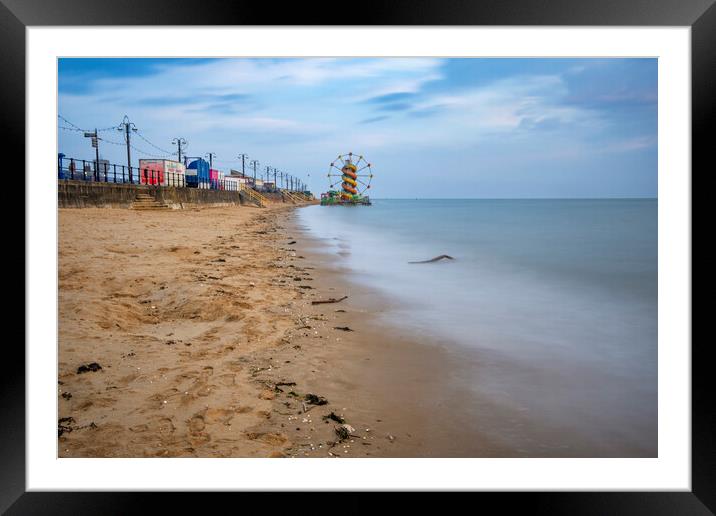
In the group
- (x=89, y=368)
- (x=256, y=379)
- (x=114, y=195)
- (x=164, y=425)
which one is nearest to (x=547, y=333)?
(x=256, y=379)

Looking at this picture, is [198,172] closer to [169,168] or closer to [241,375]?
[169,168]

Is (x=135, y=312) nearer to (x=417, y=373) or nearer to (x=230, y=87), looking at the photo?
(x=417, y=373)

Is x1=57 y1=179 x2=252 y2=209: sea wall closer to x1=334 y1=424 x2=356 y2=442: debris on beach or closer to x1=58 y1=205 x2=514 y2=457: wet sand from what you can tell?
x1=58 y1=205 x2=514 y2=457: wet sand

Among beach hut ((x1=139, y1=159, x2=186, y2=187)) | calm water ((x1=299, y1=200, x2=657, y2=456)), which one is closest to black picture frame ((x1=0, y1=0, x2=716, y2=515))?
calm water ((x1=299, y1=200, x2=657, y2=456))

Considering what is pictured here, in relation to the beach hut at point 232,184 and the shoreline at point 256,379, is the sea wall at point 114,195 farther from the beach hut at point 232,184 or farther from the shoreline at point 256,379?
the beach hut at point 232,184

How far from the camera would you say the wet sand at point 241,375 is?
1.83 meters

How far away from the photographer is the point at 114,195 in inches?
469

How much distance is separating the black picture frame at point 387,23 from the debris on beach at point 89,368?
2.43 ft

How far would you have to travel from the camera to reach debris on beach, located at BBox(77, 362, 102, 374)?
2314 millimetres

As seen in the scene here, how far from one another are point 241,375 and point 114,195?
11167mm

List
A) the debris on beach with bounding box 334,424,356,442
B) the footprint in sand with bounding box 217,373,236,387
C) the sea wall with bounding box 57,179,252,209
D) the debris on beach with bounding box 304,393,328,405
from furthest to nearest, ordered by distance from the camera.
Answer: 1. the sea wall with bounding box 57,179,252,209
2. the footprint in sand with bounding box 217,373,236,387
3. the debris on beach with bounding box 304,393,328,405
4. the debris on beach with bounding box 334,424,356,442

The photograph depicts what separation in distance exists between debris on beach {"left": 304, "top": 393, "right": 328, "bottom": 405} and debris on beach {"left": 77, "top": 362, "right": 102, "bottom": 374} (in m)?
1.05

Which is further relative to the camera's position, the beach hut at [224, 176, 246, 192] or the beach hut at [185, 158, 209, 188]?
the beach hut at [224, 176, 246, 192]

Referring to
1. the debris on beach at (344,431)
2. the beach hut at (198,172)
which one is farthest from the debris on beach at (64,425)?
the beach hut at (198,172)
